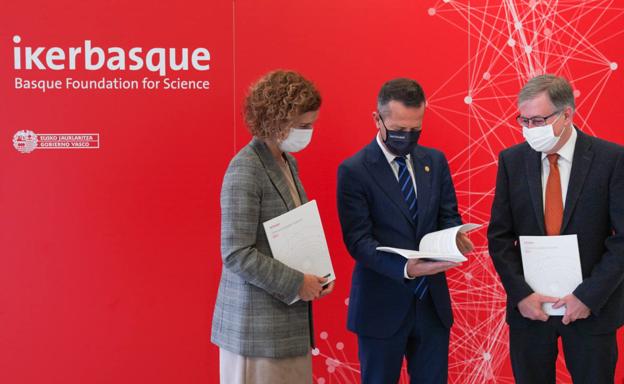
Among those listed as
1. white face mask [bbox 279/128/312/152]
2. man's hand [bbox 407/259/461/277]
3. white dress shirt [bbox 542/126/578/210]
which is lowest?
man's hand [bbox 407/259/461/277]

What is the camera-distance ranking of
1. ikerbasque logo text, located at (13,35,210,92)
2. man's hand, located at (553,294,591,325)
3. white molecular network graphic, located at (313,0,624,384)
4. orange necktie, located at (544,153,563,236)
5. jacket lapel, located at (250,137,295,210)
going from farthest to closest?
white molecular network graphic, located at (313,0,624,384) < ikerbasque logo text, located at (13,35,210,92) < orange necktie, located at (544,153,563,236) < man's hand, located at (553,294,591,325) < jacket lapel, located at (250,137,295,210)

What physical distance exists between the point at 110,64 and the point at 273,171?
4.59 ft

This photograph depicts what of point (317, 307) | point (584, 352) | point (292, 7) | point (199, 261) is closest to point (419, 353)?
point (584, 352)

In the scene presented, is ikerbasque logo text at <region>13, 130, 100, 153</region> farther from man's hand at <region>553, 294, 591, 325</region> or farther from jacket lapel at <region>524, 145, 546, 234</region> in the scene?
man's hand at <region>553, 294, 591, 325</region>

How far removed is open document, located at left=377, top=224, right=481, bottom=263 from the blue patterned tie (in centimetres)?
17

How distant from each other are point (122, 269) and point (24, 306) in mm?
525

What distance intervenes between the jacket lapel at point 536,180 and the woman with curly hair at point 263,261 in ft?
3.00

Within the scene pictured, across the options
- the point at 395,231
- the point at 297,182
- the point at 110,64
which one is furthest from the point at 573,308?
the point at 110,64

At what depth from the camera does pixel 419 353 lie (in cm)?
271

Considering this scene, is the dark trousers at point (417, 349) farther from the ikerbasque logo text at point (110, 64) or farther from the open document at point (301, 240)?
the ikerbasque logo text at point (110, 64)

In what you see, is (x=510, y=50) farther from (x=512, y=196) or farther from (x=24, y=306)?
(x=24, y=306)

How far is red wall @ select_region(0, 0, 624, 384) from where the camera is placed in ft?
11.0

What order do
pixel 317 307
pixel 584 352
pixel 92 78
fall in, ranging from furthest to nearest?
pixel 317 307 < pixel 92 78 < pixel 584 352

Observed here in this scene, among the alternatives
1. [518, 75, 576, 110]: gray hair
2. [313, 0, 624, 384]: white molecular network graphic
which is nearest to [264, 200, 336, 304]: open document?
[518, 75, 576, 110]: gray hair
